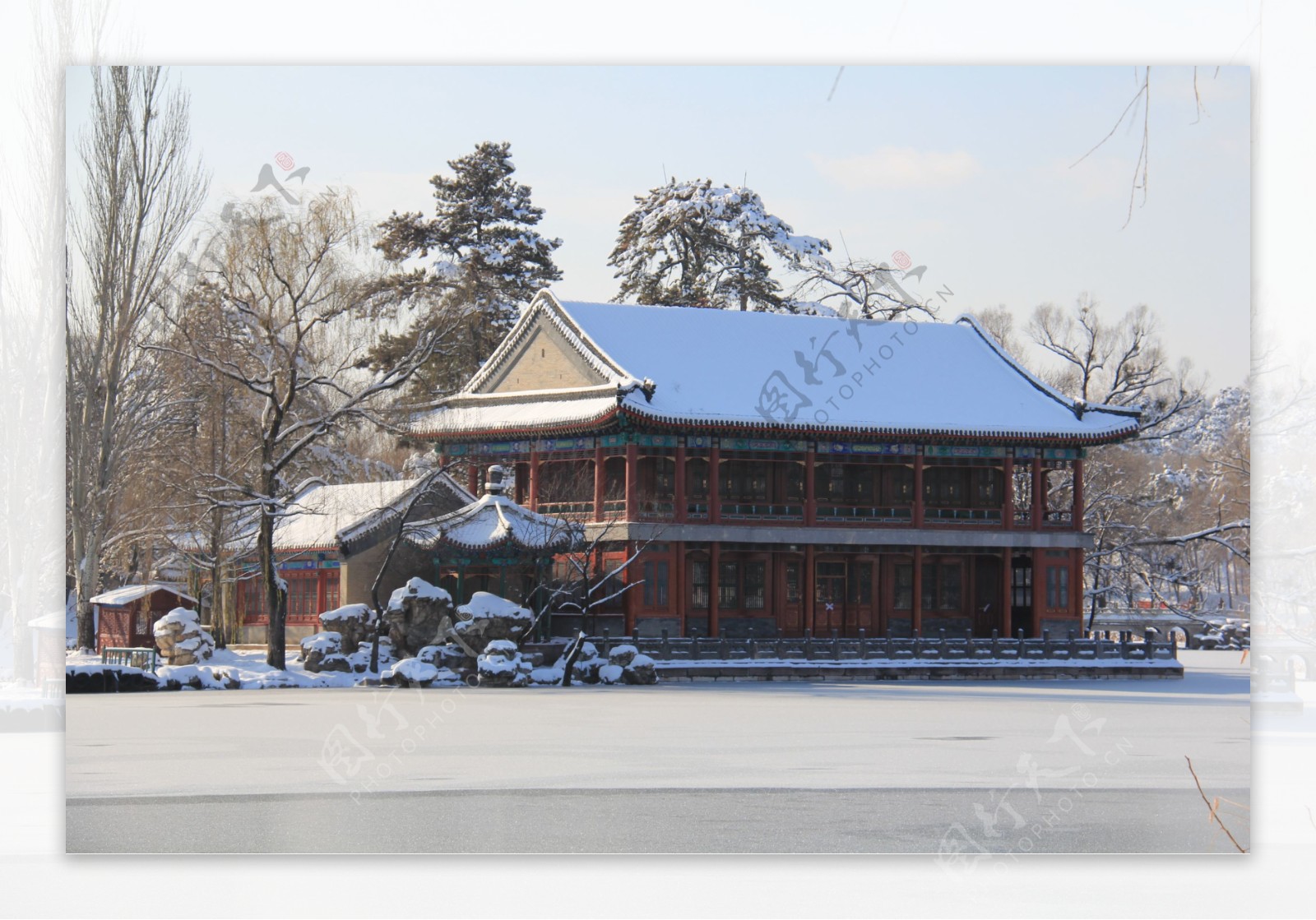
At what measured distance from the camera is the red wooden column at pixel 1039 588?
3916 centimetres

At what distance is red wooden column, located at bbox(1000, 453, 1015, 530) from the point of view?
39312mm

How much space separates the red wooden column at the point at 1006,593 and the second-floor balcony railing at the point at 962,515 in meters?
0.91

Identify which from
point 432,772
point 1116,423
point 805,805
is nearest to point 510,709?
point 432,772

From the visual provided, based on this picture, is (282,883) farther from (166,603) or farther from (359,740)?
(166,603)

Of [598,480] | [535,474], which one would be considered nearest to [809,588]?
[598,480]

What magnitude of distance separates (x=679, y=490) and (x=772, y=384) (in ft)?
11.9

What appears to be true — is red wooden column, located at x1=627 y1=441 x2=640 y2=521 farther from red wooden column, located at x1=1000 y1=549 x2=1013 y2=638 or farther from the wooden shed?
the wooden shed

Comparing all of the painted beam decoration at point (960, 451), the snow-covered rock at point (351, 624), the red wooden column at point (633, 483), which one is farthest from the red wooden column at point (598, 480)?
the painted beam decoration at point (960, 451)

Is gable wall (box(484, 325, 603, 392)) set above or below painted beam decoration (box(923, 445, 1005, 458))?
above

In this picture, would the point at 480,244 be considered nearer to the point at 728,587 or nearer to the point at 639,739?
the point at 728,587

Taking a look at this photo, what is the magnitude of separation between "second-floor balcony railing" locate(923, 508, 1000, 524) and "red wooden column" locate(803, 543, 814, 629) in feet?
9.97

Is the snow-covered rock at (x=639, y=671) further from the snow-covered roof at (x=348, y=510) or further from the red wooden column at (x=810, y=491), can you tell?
the red wooden column at (x=810, y=491)

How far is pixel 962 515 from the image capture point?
129 ft

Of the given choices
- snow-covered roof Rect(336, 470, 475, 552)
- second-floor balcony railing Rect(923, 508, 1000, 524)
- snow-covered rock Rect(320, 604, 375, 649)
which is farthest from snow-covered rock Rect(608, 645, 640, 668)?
second-floor balcony railing Rect(923, 508, 1000, 524)
